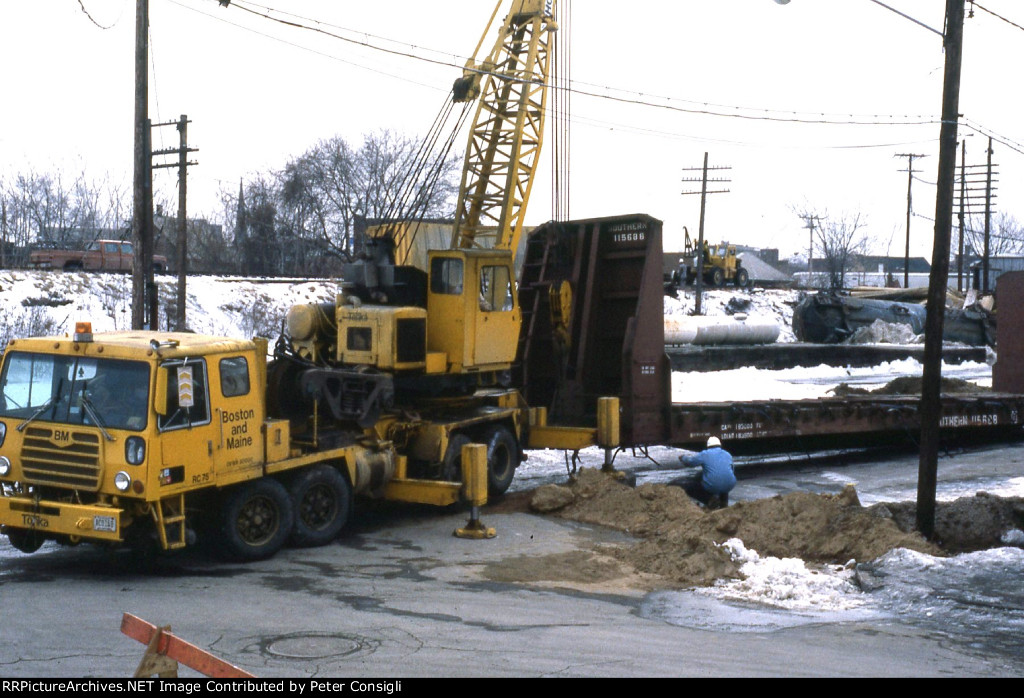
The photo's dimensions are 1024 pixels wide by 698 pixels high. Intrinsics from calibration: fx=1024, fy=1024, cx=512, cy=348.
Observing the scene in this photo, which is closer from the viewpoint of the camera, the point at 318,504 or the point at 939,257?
the point at 318,504

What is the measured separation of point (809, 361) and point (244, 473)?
31.6 metres

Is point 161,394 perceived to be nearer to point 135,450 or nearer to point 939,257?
point 135,450

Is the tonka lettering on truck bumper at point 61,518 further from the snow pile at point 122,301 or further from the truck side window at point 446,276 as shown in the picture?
the snow pile at point 122,301

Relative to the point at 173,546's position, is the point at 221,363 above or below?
above

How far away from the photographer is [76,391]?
32.0ft

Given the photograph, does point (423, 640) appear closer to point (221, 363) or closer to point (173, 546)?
point (173, 546)

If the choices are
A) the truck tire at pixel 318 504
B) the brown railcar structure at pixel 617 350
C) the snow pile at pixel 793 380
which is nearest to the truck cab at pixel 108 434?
the truck tire at pixel 318 504

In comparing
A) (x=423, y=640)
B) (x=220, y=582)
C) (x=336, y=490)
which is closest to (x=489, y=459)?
(x=336, y=490)

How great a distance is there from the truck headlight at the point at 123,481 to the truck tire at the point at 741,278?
55161 mm

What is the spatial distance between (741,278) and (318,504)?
53121 millimetres

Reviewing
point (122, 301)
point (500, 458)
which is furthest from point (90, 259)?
point (500, 458)

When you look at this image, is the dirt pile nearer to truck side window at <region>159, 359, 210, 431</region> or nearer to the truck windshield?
truck side window at <region>159, 359, 210, 431</region>

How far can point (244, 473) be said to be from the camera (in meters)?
10.5
